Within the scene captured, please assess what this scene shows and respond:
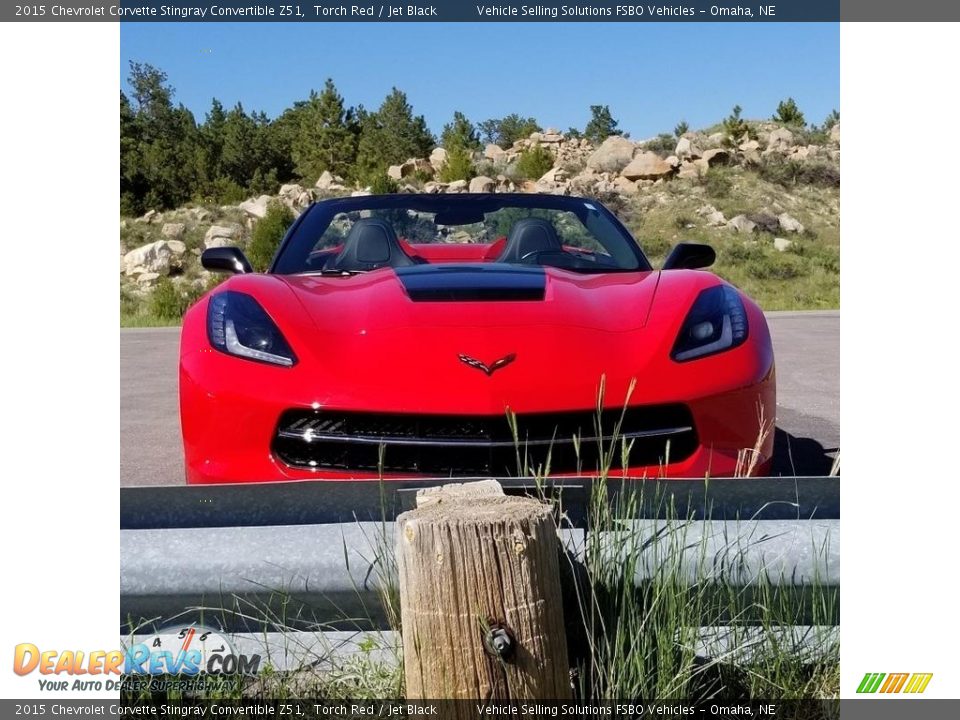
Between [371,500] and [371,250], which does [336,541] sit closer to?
[371,500]

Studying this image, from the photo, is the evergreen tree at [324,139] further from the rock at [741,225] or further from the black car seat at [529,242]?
the black car seat at [529,242]

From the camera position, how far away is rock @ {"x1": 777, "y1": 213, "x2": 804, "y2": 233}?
133 feet

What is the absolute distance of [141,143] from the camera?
52156 millimetres

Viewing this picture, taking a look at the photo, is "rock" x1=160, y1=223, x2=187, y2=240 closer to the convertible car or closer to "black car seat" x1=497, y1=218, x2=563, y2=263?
"black car seat" x1=497, y1=218, x2=563, y2=263

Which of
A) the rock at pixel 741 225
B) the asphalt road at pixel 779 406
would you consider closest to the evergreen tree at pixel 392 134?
the rock at pixel 741 225

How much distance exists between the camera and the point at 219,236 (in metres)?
41.8

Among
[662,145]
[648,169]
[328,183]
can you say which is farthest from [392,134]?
[648,169]

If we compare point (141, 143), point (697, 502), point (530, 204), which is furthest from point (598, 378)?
point (141, 143)

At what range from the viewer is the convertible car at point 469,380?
2.86m

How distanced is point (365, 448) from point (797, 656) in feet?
4.22

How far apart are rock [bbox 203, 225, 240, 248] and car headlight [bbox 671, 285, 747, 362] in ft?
128

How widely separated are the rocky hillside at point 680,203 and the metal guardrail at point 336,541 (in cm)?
2243
